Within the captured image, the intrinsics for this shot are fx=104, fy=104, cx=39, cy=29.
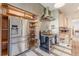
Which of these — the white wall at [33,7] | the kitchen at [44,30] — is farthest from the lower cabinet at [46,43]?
the white wall at [33,7]

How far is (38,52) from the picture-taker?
72.8 inches

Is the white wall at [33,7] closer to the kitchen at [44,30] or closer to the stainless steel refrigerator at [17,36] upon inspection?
the kitchen at [44,30]

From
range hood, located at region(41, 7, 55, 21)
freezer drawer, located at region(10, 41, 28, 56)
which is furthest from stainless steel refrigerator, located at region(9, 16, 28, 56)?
range hood, located at region(41, 7, 55, 21)

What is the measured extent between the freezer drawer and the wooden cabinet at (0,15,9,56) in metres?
0.10

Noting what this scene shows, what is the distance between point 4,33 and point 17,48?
34 cm

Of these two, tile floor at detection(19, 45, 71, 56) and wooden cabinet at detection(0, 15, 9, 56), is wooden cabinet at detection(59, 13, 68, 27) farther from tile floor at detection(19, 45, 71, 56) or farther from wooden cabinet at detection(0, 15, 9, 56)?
wooden cabinet at detection(0, 15, 9, 56)

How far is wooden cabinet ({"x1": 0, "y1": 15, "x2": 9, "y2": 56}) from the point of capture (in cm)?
169

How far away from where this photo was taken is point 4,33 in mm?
1712

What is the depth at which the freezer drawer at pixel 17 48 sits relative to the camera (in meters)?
1.76

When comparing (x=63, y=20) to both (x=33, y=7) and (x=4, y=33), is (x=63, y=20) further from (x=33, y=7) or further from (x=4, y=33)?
(x=4, y=33)

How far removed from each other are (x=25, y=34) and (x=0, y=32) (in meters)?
0.42

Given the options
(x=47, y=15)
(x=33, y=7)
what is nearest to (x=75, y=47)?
(x=47, y=15)

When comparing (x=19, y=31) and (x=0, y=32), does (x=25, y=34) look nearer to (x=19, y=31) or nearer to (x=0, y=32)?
(x=19, y=31)

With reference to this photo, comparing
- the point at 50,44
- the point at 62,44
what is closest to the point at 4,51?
the point at 50,44
